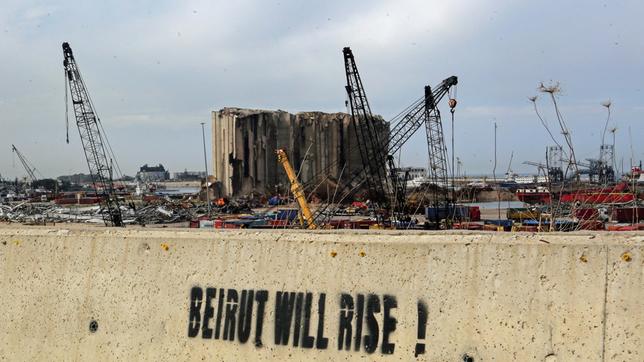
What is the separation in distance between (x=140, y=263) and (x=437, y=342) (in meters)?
2.52

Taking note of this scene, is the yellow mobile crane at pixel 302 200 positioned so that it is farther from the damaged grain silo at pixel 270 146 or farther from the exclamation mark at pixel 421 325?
A: the damaged grain silo at pixel 270 146

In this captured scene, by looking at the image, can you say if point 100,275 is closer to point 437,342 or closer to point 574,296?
point 437,342

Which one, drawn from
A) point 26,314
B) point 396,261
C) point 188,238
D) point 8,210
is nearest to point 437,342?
point 396,261

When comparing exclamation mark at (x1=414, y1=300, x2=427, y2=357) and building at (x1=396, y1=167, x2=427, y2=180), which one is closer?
exclamation mark at (x1=414, y1=300, x2=427, y2=357)

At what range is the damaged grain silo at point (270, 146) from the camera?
78.9 metres

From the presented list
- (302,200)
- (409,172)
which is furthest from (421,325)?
(409,172)

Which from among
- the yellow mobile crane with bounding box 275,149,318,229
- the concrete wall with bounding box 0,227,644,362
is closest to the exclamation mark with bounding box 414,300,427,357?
the concrete wall with bounding box 0,227,644,362

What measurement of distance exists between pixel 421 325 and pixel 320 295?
0.79 meters

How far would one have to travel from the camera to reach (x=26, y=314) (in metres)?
5.51

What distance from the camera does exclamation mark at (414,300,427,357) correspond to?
4.46 meters

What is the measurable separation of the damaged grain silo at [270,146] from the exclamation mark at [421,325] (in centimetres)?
6854

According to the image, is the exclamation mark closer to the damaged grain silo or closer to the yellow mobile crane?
the yellow mobile crane

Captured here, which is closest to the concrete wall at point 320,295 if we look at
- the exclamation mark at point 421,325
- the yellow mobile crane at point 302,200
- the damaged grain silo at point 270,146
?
the exclamation mark at point 421,325

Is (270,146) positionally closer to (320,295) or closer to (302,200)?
(302,200)
